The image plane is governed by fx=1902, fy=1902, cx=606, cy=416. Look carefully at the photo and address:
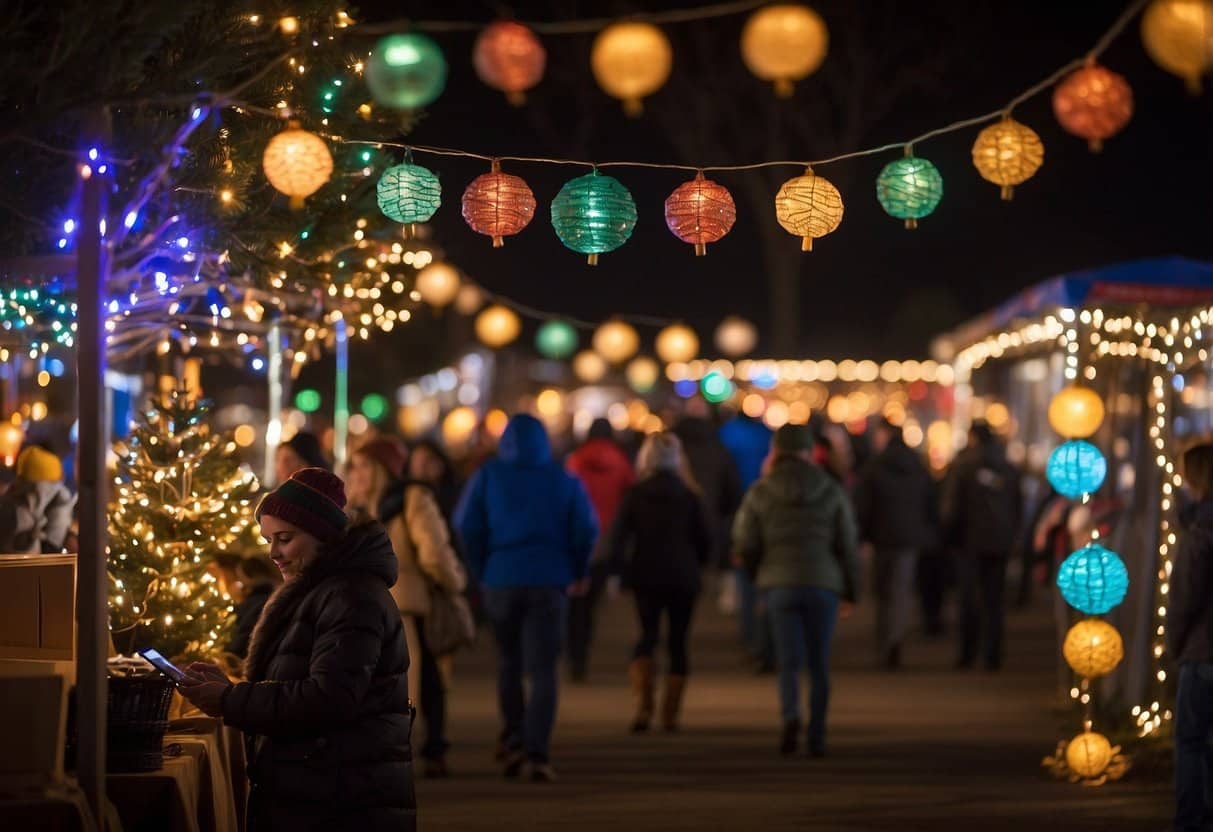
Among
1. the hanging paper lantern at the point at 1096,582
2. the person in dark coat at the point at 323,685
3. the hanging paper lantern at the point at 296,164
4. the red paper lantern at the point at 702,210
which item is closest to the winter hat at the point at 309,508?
the person in dark coat at the point at 323,685

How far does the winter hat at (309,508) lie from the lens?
5.72m

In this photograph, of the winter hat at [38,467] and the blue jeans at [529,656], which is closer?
the blue jeans at [529,656]

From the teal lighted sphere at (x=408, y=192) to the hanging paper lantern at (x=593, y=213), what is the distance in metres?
0.61

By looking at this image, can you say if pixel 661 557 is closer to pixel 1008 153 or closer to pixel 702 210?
pixel 702 210

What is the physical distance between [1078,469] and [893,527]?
224 inches

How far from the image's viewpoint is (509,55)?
38.5 feet

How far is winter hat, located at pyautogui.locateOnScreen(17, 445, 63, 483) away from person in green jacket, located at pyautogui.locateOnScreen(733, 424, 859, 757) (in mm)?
4293

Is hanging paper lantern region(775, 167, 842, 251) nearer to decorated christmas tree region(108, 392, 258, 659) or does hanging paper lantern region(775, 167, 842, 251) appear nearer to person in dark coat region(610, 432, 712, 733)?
decorated christmas tree region(108, 392, 258, 659)

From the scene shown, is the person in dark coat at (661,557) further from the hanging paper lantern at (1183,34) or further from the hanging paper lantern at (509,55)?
the hanging paper lantern at (1183,34)

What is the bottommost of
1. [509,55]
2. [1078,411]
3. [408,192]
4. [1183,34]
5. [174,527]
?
[174,527]

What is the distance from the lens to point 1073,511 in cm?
1439

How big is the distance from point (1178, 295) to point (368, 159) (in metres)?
6.40

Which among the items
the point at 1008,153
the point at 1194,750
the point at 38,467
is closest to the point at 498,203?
the point at 1008,153

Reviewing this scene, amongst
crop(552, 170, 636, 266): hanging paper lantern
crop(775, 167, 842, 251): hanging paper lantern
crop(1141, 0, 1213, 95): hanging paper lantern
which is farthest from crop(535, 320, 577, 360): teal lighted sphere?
crop(1141, 0, 1213, 95): hanging paper lantern
